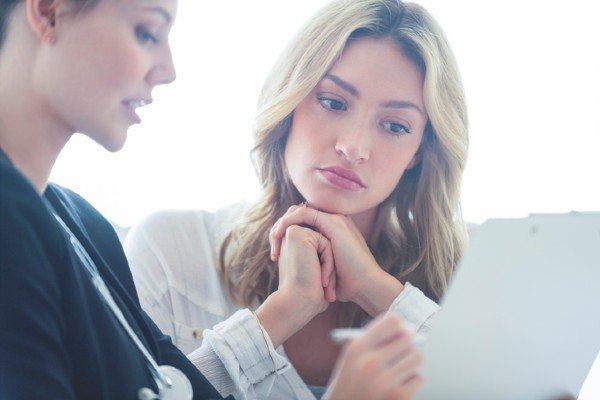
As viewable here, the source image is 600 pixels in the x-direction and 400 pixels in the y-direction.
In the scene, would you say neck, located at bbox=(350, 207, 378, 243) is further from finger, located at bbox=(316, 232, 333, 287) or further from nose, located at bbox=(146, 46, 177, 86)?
nose, located at bbox=(146, 46, 177, 86)

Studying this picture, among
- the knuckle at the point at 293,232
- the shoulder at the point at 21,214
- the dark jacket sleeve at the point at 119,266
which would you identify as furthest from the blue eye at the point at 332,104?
the shoulder at the point at 21,214

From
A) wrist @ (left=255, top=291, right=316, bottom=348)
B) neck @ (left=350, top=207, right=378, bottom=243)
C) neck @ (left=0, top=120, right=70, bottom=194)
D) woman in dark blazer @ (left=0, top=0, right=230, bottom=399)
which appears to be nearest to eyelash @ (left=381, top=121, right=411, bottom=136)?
neck @ (left=350, top=207, right=378, bottom=243)

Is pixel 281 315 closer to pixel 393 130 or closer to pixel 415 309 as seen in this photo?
pixel 415 309

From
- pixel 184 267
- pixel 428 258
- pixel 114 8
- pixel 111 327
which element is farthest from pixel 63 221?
pixel 428 258

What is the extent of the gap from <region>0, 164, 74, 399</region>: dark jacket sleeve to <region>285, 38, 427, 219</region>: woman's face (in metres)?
0.71

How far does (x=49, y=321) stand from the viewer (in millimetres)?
642

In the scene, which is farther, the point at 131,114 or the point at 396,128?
the point at 396,128

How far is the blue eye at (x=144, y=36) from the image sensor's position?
74cm

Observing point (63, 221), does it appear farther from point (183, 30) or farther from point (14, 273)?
point (183, 30)

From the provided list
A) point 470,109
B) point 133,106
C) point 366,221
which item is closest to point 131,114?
point 133,106

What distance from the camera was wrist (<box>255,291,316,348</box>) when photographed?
117 centimetres

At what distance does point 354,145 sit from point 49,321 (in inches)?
29.0

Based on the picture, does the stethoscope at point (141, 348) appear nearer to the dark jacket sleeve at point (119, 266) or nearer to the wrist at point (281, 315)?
the dark jacket sleeve at point (119, 266)

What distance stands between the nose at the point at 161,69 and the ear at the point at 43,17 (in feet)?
0.39
